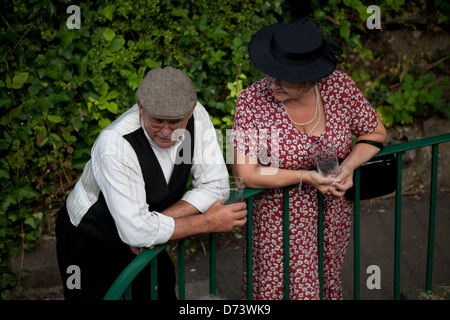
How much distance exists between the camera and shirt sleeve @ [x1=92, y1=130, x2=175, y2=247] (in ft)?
7.41

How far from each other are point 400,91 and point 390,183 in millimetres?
2618

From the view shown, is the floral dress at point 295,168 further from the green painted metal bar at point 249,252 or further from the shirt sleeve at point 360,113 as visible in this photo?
the green painted metal bar at point 249,252

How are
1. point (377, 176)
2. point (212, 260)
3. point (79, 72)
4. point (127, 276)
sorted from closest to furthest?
point (127, 276)
point (212, 260)
point (377, 176)
point (79, 72)

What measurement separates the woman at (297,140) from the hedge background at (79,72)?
161 centimetres

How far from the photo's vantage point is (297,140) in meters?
2.79

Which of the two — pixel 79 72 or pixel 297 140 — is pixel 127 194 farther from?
pixel 79 72

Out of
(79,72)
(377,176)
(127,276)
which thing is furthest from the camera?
(79,72)

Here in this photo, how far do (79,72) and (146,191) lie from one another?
2.07 m

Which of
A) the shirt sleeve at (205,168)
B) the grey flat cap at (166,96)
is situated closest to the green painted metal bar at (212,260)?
the shirt sleeve at (205,168)

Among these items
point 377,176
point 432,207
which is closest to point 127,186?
point 377,176

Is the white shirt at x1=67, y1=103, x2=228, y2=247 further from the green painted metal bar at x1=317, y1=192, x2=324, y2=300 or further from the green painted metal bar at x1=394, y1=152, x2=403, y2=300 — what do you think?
the green painted metal bar at x1=394, y1=152, x2=403, y2=300
